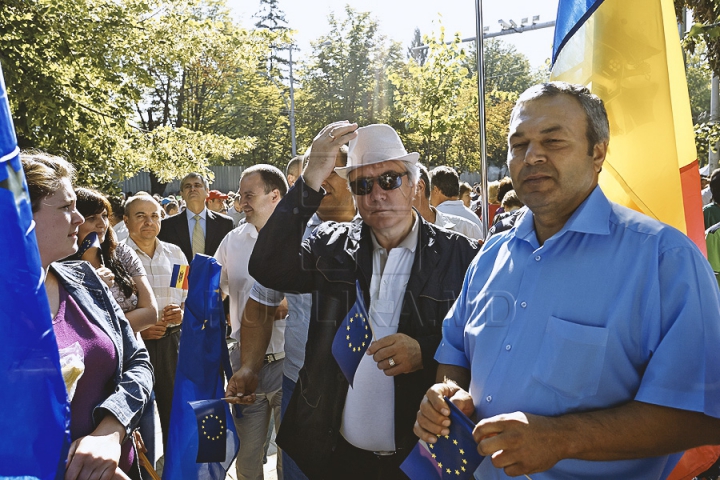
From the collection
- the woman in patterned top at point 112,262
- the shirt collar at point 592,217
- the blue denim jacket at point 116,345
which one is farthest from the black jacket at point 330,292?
the woman in patterned top at point 112,262

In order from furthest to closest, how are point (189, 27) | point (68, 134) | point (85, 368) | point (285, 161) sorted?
point (189, 27)
point (68, 134)
point (285, 161)
point (85, 368)

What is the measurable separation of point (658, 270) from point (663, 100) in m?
1.03

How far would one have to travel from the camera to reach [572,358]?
1.53 meters

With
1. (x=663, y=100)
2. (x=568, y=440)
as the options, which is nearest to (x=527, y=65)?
(x=663, y=100)

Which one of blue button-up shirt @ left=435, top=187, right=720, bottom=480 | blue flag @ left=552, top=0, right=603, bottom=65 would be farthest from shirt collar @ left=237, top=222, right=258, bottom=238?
blue button-up shirt @ left=435, top=187, right=720, bottom=480

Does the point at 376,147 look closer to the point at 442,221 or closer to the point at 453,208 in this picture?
the point at 442,221

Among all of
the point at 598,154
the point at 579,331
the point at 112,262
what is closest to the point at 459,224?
the point at 112,262

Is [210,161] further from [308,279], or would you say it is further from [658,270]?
[658,270]

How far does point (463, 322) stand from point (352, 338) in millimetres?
389

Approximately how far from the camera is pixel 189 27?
8.78 m

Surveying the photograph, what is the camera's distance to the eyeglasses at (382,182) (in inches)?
93.3

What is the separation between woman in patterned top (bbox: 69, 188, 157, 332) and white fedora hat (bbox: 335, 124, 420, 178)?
5.74 ft

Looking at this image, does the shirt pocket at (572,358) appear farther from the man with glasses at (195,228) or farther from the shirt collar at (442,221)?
the man with glasses at (195,228)

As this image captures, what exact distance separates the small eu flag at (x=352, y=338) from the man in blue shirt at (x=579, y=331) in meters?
0.32
